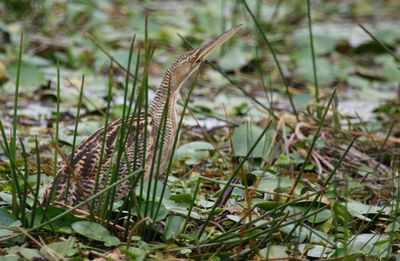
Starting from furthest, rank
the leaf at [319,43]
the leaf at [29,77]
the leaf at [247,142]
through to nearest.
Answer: the leaf at [319,43], the leaf at [29,77], the leaf at [247,142]

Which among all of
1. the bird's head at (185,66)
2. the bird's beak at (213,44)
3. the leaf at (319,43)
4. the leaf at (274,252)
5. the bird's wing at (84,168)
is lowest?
the leaf at (274,252)

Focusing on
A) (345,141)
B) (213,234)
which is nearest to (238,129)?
(345,141)

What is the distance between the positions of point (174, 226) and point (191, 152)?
1.77 m

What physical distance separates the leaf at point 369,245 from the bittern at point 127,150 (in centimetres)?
91

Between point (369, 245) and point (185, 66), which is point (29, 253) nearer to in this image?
point (369, 245)

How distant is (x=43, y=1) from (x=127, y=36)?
3.21ft

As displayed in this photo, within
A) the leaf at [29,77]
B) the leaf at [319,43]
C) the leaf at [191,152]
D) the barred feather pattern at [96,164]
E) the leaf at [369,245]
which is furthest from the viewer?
the leaf at [319,43]

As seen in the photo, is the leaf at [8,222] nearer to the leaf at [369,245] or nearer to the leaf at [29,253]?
the leaf at [29,253]

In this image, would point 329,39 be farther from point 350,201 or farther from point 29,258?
point 29,258

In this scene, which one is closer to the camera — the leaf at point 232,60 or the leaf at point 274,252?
the leaf at point 274,252

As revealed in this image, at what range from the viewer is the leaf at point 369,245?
3.98 metres

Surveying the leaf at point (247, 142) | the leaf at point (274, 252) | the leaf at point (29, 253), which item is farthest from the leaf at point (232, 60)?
the leaf at point (29, 253)

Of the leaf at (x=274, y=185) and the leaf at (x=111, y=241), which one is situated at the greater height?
the leaf at (x=111, y=241)

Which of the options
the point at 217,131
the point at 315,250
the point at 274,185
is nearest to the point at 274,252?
the point at 315,250
